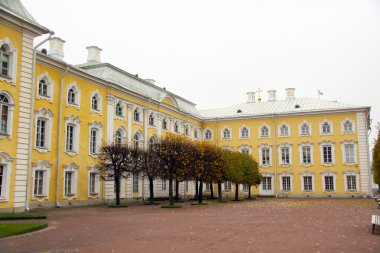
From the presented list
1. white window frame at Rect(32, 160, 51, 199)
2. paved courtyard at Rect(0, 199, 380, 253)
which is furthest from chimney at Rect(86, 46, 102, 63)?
paved courtyard at Rect(0, 199, 380, 253)

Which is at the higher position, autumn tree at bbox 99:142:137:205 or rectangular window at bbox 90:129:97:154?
rectangular window at bbox 90:129:97:154

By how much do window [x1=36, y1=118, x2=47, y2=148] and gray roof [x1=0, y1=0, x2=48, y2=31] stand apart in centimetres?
669

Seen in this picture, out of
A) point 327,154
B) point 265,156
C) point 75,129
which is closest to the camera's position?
point 75,129

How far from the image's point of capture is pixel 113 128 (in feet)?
112

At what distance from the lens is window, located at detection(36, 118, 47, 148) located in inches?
1033

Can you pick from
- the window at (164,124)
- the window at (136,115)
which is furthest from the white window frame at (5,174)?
the window at (164,124)

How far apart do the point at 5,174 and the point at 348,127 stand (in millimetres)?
38426

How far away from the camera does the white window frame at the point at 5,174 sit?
68.0 feet

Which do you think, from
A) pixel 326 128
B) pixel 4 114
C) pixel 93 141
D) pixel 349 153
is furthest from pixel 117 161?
pixel 349 153

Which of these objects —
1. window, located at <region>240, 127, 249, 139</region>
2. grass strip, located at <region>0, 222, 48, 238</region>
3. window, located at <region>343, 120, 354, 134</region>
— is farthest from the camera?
window, located at <region>240, 127, 249, 139</region>

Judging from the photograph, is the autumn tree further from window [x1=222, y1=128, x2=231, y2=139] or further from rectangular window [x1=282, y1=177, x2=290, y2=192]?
rectangular window [x1=282, y1=177, x2=290, y2=192]

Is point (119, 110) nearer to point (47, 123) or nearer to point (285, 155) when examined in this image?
point (47, 123)

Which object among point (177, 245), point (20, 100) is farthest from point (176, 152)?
point (177, 245)

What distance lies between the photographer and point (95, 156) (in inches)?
1244
